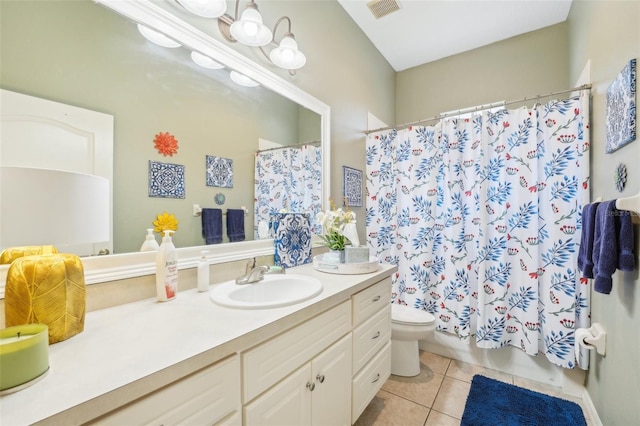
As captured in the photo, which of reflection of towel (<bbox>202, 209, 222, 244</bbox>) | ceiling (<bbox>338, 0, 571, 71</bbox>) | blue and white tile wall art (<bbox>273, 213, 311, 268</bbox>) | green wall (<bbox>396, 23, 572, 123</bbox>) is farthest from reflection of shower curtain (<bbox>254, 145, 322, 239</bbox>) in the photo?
green wall (<bbox>396, 23, 572, 123</bbox>)

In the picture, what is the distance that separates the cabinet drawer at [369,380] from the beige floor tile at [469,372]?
2.44 ft

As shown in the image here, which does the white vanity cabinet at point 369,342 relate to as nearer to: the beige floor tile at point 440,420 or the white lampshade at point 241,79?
the beige floor tile at point 440,420

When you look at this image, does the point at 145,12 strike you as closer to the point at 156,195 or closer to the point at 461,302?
the point at 156,195

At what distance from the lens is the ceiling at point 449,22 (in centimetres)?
213

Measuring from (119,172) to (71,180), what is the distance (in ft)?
1.30

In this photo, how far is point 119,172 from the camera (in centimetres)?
96

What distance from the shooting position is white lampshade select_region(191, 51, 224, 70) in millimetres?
1202

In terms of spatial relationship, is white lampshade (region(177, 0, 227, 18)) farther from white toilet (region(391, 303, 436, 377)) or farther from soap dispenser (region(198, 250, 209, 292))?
white toilet (region(391, 303, 436, 377))

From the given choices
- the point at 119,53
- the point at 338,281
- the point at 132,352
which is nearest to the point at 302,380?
the point at 338,281

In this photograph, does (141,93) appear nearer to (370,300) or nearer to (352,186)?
(370,300)

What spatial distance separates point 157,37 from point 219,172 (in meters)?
0.57

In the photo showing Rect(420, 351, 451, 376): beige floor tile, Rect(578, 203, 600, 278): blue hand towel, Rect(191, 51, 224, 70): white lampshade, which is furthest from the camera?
Rect(420, 351, 451, 376): beige floor tile

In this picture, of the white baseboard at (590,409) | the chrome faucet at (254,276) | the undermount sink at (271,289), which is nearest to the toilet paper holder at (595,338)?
the white baseboard at (590,409)

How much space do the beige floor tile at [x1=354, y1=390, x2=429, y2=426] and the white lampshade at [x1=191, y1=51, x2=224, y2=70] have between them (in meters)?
1.99
